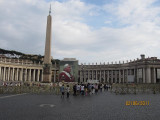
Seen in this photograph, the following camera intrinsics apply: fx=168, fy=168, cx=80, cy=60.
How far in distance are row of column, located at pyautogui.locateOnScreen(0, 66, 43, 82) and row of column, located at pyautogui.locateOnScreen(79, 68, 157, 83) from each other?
25779 mm

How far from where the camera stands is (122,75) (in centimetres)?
9675

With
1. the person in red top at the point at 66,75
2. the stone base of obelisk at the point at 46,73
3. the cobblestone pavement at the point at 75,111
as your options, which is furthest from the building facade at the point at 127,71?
the cobblestone pavement at the point at 75,111

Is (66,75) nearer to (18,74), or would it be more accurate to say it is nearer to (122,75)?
(18,74)

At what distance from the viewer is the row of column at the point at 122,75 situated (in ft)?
267

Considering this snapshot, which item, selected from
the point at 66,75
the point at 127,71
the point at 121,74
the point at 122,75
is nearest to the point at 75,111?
the point at 66,75

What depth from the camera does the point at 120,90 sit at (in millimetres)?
28516

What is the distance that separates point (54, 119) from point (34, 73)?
3170 inches

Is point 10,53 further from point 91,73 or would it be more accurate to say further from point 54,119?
point 54,119

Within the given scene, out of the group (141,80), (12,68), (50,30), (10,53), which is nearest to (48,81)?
(50,30)

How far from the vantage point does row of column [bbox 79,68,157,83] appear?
8138 centimetres

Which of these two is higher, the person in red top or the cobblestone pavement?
the person in red top

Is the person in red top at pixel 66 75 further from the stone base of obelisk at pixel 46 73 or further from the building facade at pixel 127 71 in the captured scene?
the stone base of obelisk at pixel 46 73

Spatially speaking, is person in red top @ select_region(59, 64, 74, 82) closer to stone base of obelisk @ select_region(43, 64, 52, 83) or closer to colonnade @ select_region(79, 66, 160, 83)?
colonnade @ select_region(79, 66, 160, 83)

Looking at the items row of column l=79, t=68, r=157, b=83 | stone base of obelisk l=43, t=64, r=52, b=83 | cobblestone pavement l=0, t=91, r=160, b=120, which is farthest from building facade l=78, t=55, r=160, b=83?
cobblestone pavement l=0, t=91, r=160, b=120
